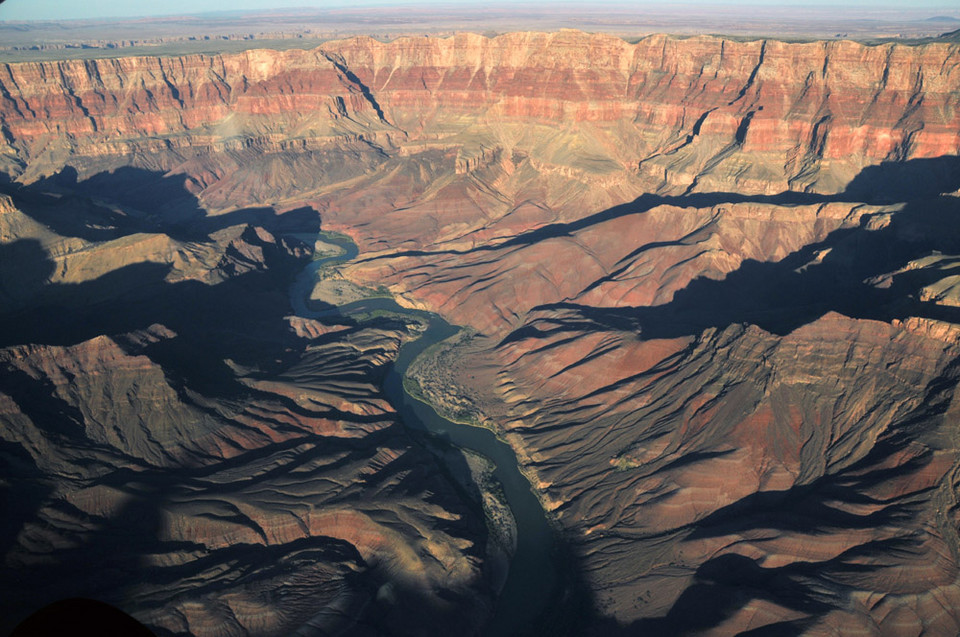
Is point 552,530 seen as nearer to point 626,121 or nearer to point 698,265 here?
point 698,265

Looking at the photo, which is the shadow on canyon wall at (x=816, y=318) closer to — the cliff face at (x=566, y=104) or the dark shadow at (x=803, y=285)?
the dark shadow at (x=803, y=285)

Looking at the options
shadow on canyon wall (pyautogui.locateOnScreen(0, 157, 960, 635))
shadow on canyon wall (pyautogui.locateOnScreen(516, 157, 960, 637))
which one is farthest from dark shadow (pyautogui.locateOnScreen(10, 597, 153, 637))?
shadow on canyon wall (pyautogui.locateOnScreen(516, 157, 960, 637))

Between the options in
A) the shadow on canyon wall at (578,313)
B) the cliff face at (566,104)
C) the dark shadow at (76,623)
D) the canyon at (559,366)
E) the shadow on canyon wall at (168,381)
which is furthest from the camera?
the cliff face at (566,104)

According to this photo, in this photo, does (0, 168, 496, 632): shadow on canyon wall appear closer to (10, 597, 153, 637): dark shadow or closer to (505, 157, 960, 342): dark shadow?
(10, 597, 153, 637): dark shadow

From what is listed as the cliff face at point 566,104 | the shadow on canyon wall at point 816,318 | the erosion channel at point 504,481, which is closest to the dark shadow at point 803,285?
the shadow on canyon wall at point 816,318

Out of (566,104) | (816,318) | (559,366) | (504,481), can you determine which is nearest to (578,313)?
(559,366)

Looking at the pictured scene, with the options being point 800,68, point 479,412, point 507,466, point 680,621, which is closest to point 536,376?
point 479,412
